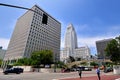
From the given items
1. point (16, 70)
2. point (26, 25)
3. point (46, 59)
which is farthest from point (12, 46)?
point (16, 70)

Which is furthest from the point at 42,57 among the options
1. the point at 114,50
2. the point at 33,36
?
the point at 33,36

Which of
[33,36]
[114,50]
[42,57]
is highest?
[33,36]

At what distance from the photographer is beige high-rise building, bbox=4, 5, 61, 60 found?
11319 centimetres

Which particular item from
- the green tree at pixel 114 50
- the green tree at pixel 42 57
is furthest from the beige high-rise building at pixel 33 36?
the green tree at pixel 114 50

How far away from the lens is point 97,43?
495 feet

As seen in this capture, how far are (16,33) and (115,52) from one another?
122 metres

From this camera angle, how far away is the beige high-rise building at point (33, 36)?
4456 inches

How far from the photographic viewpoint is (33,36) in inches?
4631

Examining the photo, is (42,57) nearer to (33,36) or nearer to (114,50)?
(114,50)

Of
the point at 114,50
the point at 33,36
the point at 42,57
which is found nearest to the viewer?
the point at 114,50

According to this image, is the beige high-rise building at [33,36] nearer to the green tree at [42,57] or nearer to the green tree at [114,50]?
the green tree at [42,57]

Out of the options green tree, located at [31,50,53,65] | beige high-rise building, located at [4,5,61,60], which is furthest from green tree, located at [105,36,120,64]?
beige high-rise building, located at [4,5,61,60]

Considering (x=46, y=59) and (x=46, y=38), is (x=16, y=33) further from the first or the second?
(x=46, y=59)

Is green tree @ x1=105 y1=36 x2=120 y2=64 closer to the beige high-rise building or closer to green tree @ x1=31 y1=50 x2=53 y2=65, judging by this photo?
green tree @ x1=31 y1=50 x2=53 y2=65
